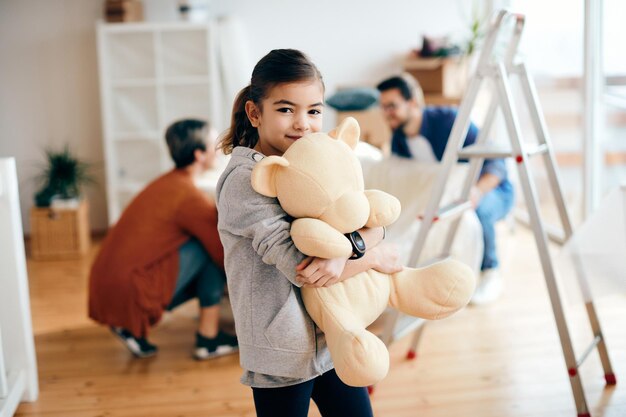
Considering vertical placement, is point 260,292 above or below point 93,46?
below

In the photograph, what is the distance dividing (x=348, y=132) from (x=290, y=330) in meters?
0.41

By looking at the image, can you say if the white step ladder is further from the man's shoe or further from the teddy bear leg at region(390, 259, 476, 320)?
the man's shoe

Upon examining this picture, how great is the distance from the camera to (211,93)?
507cm

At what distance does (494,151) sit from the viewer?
85.4 inches

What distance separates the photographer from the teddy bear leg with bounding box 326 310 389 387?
4.39 ft

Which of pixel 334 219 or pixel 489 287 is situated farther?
pixel 489 287

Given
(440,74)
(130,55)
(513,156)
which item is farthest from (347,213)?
(130,55)

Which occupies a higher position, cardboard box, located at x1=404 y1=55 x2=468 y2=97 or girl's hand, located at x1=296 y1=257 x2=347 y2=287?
girl's hand, located at x1=296 y1=257 x2=347 y2=287

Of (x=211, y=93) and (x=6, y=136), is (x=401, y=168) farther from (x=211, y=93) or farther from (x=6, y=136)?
(x=6, y=136)

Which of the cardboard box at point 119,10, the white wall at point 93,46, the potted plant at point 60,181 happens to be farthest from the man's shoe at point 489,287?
the cardboard box at point 119,10

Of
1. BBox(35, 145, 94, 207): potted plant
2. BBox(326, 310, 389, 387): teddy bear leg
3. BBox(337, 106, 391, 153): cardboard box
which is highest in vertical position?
BBox(326, 310, 389, 387): teddy bear leg

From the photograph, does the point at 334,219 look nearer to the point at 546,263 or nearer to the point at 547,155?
the point at 546,263

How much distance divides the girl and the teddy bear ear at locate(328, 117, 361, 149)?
4 cm

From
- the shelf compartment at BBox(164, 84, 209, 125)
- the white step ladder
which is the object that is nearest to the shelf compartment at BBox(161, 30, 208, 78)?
the shelf compartment at BBox(164, 84, 209, 125)
